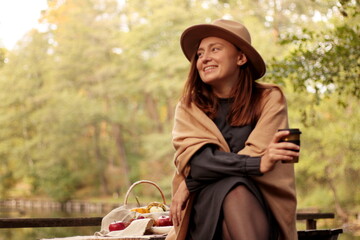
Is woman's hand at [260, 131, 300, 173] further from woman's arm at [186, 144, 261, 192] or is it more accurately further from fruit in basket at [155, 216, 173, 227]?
fruit in basket at [155, 216, 173, 227]

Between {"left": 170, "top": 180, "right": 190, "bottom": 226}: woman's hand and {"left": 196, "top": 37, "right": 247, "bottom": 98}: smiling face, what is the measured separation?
0.48 meters

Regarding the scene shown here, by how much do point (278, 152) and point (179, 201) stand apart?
0.51 meters

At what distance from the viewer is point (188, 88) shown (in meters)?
3.04

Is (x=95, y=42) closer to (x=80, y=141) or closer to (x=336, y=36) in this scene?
(x=80, y=141)

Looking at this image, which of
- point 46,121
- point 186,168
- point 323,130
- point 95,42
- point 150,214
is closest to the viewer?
point 186,168

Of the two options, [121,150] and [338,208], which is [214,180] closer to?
[338,208]

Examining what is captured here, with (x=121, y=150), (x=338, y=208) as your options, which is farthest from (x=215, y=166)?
(x=121, y=150)

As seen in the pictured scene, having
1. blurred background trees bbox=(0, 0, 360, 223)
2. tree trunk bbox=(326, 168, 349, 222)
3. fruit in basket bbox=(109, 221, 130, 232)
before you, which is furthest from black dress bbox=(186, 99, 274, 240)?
blurred background trees bbox=(0, 0, 360, 223)

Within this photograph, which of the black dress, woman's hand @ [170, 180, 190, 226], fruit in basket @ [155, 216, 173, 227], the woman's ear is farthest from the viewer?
fruit in basket @ [155, 216, 173, 227]

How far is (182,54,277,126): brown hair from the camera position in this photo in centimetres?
290

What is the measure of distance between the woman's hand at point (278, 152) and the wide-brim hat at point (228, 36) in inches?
22.8

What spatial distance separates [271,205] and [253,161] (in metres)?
0.21

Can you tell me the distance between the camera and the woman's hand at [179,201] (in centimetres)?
278

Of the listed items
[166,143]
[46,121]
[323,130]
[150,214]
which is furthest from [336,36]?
[46,121]
